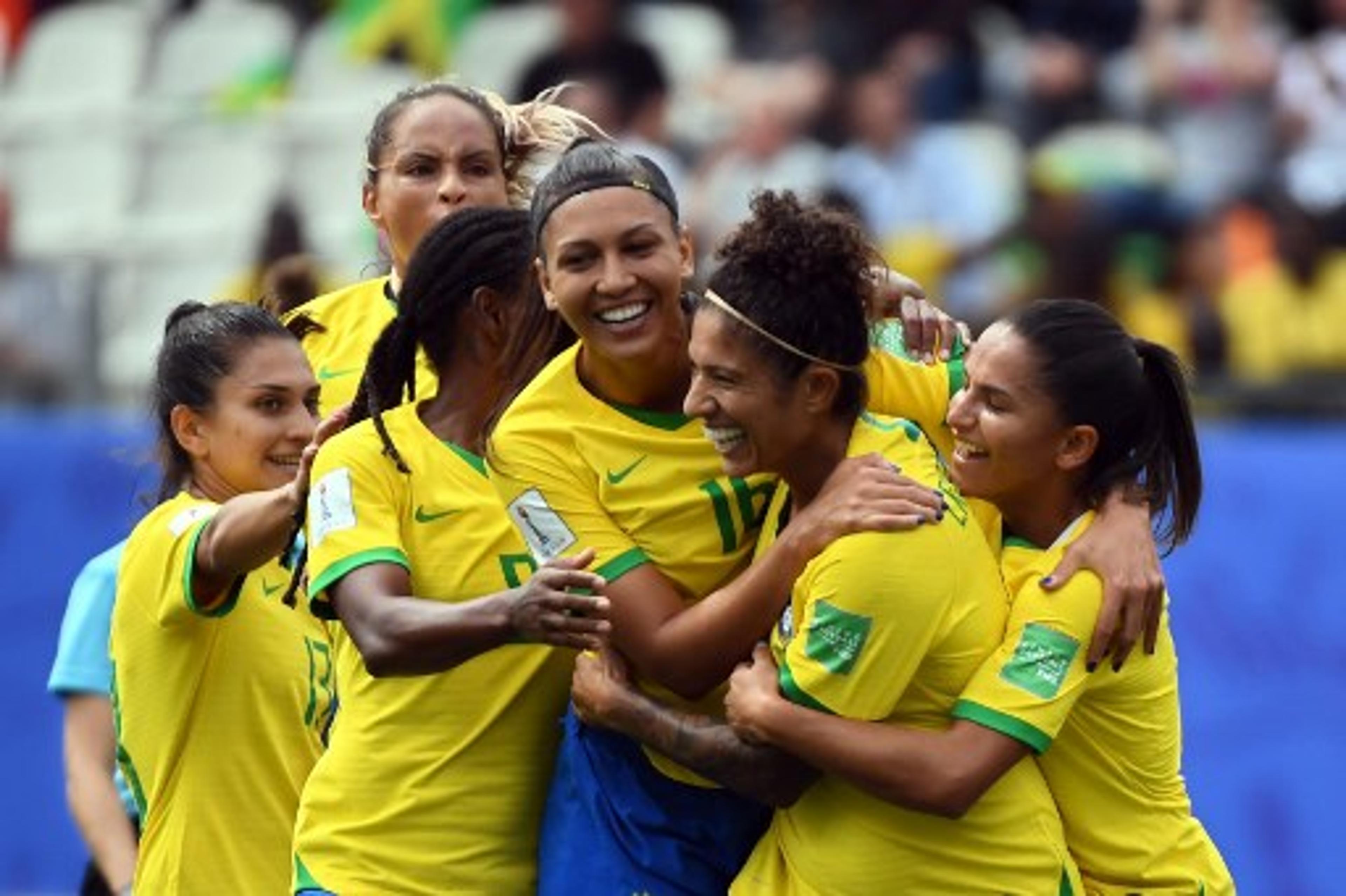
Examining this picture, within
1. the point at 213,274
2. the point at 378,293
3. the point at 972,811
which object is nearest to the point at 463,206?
the point at 378,293

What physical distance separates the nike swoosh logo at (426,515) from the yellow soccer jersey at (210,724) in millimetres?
594

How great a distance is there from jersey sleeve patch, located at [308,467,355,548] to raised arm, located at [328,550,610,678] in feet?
0.32

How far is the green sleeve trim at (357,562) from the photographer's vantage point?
18.3 ft

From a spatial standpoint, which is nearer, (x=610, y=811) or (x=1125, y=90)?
(x=610, y=811)

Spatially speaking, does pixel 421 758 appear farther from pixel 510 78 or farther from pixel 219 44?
pixel 219 44

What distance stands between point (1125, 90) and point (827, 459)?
756 centimetres

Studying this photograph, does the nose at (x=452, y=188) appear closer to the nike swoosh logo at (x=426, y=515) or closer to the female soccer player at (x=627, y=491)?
the female soccer player at (x=627, y=491)

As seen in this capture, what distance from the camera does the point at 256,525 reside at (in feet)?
19.4

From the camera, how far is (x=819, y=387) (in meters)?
5.43

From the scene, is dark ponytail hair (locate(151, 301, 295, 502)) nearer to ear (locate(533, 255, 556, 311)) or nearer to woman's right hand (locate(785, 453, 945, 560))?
ear (locate(533, 255, 556, 311))

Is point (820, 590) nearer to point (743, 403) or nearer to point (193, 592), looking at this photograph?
point (743, 403)

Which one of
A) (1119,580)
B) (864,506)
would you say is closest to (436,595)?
(864,506)

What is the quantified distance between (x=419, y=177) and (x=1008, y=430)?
6.00ft

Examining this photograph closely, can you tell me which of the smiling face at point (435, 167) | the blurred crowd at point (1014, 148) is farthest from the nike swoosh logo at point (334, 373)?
the blurred crowd at point (1014, 148)
